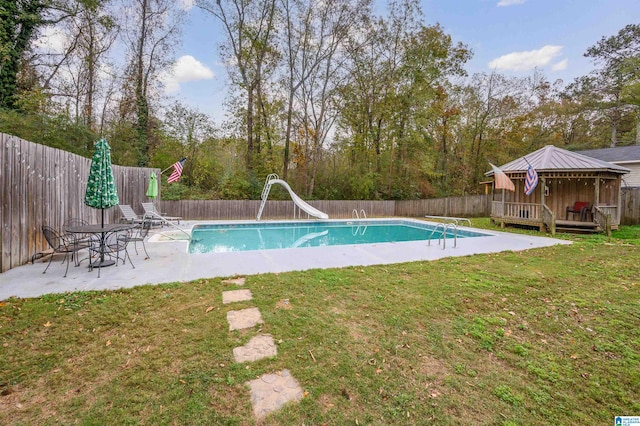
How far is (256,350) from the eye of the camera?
2.43 metres


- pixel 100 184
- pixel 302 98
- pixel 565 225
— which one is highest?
pixel 302 98

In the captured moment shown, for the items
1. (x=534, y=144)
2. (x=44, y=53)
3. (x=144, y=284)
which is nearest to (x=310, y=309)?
(x=144, y=284)

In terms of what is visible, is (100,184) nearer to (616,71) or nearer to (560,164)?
(560,164)

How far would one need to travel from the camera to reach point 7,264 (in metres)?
4.27

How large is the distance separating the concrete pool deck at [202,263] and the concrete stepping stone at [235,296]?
0.75 meters

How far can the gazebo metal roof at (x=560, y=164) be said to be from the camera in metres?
9.72

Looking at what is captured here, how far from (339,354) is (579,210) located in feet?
44.3

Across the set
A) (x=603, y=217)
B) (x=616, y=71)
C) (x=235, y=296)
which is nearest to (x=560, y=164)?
(x=603, y=217)

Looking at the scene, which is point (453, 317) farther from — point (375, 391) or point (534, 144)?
point (534, 144)

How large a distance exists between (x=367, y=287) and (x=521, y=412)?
90.7 inches

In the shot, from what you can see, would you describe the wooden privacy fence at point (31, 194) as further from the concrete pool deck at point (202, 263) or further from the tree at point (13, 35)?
the tree at point (13, 35)

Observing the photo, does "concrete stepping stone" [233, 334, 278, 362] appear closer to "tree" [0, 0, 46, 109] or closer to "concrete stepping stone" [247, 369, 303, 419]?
"concrete stepping stone" [247, 369, 303, 419]

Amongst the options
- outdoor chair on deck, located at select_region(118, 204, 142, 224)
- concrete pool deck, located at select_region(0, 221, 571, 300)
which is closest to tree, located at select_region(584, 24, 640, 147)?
concrete pool deck, located at select_region(0, 221, 571, 300)

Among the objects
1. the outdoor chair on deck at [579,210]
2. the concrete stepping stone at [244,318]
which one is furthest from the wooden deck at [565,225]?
the concrete stepping stone at [244,318]
